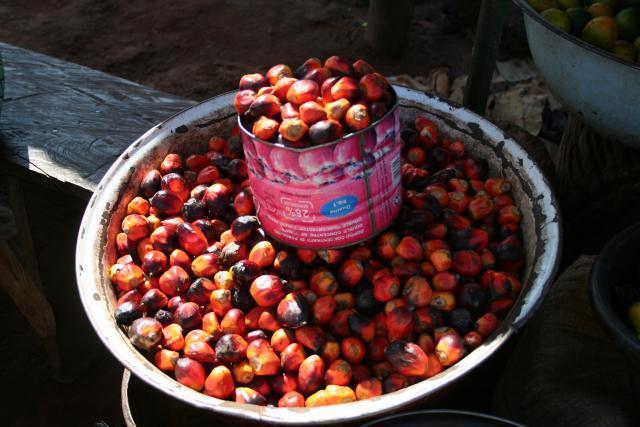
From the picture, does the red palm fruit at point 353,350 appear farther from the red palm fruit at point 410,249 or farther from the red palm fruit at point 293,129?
the red palm fruit at point 293,129

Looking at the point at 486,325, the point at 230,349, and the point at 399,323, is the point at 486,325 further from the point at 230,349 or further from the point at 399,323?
the point at 230,349

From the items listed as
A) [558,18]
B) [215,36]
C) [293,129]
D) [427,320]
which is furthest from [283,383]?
[215,36]

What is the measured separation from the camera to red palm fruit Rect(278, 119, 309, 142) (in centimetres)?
158

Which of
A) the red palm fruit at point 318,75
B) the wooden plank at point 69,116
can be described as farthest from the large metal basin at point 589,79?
the wooden plank at point 69,116

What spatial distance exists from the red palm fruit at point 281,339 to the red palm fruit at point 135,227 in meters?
0.58

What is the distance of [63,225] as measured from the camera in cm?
266

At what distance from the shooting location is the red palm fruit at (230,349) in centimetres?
167

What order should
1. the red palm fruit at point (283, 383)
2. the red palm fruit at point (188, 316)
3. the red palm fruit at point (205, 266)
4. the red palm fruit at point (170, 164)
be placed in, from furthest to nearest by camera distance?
1. the red palm fruit at point (170, 164)
2. the red palm fruit at point (205, 266)
3. the red palm fruit at point (188, 316)
4. the red palm fruit at point (283, 383)

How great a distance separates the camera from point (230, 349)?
1.67 metres

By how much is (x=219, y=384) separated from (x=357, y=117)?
30.0 inches

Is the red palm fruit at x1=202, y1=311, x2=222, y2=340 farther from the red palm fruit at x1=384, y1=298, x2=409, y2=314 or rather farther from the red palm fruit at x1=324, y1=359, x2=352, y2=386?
the red palm fruit at x1=384, y1=298, x2=409, y2=314

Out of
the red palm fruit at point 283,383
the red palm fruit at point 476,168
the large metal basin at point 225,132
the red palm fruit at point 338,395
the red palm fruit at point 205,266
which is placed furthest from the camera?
the red palm fruit at point 476,168

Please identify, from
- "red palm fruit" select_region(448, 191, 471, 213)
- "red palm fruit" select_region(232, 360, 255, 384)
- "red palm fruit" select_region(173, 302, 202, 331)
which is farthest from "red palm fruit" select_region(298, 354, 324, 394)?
"red palm fruit" select_region(448, 191, 471, 213)

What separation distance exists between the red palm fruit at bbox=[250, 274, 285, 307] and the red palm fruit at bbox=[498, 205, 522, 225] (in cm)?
72
